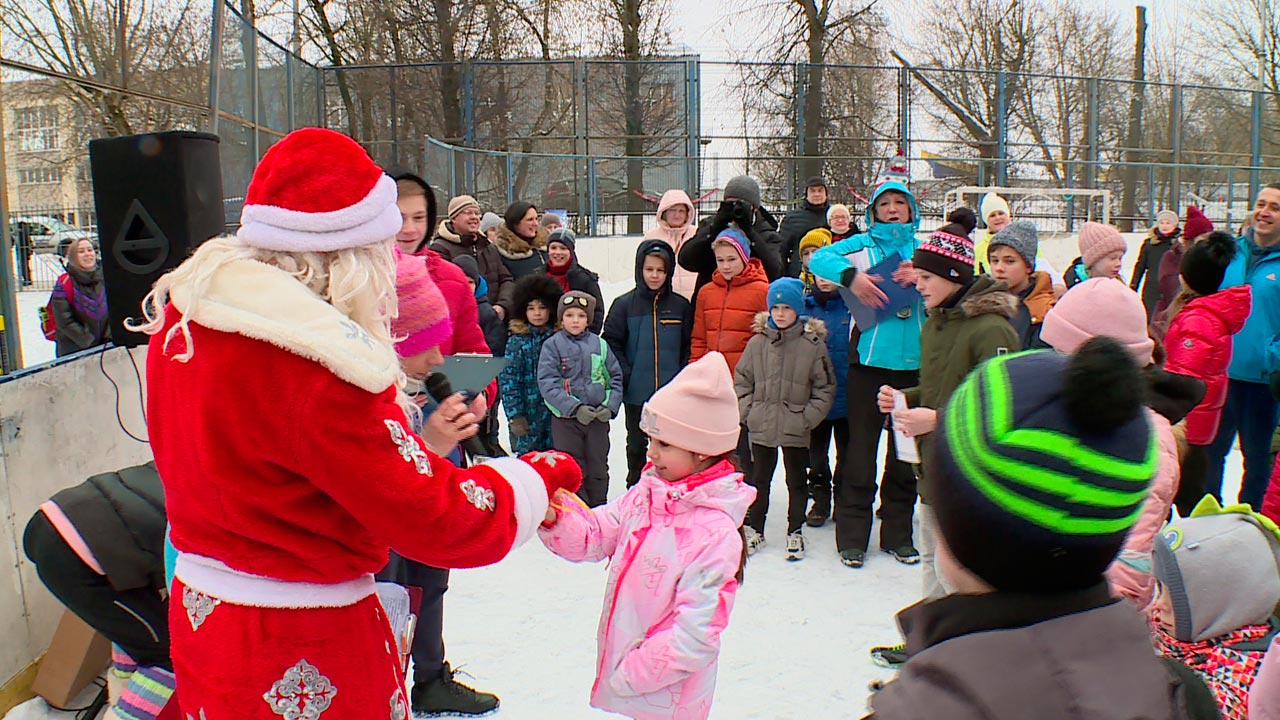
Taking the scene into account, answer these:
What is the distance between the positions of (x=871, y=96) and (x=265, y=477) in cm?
1523

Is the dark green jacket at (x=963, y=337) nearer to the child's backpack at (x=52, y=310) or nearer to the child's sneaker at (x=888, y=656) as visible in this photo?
the child's sneaker at (x=888, y=656)

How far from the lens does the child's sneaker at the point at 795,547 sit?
5.19 m

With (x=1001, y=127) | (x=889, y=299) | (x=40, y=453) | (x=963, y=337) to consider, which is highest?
(x=1001, y=127)

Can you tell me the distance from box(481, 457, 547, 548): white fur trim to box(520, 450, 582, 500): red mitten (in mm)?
109

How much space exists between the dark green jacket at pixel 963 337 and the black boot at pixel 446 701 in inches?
74.0

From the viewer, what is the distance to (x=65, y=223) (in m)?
4.58

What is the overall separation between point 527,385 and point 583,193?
8748mm

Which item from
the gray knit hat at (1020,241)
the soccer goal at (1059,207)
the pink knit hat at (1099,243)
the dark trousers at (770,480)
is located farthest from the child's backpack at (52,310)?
the soccer goal at (1059,207)

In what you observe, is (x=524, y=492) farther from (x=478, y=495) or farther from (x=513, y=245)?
(x=513, y=245)

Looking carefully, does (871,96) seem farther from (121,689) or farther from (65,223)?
(121,689)

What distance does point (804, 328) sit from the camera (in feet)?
17.6

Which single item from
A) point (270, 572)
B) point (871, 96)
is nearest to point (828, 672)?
point (270, 572)

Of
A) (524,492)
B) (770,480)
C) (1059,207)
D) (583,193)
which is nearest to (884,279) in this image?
(770,480)

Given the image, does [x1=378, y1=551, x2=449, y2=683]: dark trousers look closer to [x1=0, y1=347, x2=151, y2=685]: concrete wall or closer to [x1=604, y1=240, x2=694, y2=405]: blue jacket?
[x1=0, y1=347, x2=151, y2=685]: concrete wall
